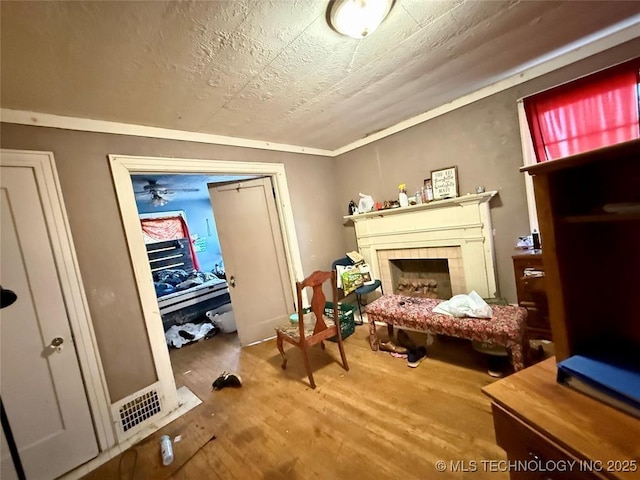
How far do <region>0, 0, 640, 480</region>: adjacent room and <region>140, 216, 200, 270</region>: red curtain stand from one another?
9.79ft

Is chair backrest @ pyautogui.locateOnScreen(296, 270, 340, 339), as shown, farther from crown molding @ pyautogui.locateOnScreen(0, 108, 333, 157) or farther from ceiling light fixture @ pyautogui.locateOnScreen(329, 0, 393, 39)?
crown molding @ pyautogui.locateOnScreen(0, 108, 333, 157)

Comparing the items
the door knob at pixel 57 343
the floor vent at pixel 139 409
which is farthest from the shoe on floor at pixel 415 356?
the door knob at pixel 57 343

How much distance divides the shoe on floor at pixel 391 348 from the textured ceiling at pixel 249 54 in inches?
92.9

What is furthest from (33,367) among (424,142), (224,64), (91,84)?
(424,142)

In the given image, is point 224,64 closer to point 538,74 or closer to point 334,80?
point 334,80

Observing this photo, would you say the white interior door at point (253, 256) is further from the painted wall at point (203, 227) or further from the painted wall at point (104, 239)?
the painted wall at point (203, 227)

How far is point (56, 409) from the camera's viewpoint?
1672 mm

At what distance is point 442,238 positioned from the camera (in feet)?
9.36

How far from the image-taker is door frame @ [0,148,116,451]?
5.52 ft

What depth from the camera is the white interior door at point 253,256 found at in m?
3.10

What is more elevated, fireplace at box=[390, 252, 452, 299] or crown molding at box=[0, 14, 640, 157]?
crown molding at box=[0, 14, 640, 157]

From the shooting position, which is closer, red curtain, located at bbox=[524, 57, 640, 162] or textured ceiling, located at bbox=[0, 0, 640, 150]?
textured ceiling, located at bbox=[0, 0, 640, 150]

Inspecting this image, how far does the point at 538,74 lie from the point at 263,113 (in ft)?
7.89

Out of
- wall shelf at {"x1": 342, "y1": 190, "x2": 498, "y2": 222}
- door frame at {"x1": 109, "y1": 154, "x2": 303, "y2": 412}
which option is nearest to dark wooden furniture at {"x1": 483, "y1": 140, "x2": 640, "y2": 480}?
wall shelf at {"x1": 342, "y1": 190, "x2": 498, "y2": 222}
